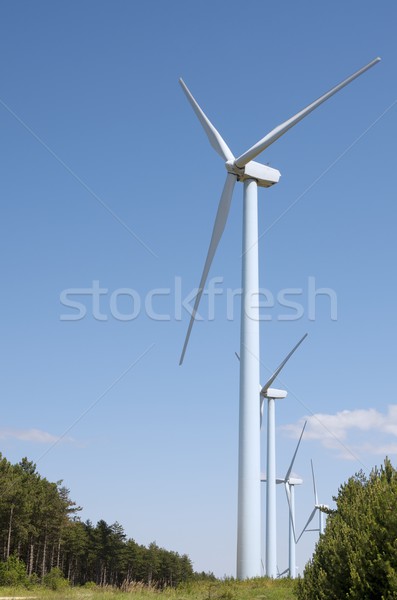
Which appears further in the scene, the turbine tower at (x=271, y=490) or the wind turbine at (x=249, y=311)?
the turbine tower at (x=271, y=490)

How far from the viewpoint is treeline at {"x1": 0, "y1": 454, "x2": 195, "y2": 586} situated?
318ft

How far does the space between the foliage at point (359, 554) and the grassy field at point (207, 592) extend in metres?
4.08

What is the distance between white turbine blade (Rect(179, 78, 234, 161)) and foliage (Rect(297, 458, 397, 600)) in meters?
25.7

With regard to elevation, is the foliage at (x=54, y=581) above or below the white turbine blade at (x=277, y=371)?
below

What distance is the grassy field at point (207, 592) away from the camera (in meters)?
28.9

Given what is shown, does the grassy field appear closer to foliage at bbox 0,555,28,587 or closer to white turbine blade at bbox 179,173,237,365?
white turbine blade at bbox 179,173,237,365

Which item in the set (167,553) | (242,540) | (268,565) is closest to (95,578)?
(167,553)

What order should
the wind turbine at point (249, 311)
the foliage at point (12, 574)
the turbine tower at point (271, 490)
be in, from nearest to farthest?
the wind turbine at point (249, 311)
the turbine tower at point (271, 490)
the foliage at point (12, 574)

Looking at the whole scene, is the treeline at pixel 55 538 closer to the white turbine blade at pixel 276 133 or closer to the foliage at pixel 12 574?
the foliage at pixel 12 574

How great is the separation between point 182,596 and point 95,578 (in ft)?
397

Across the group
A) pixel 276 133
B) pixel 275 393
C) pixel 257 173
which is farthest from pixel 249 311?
pixel 275 393

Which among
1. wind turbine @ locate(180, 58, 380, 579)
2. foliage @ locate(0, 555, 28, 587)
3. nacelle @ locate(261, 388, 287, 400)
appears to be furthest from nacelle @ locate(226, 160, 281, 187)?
foliage @ locate(0, 555, 28, 587)

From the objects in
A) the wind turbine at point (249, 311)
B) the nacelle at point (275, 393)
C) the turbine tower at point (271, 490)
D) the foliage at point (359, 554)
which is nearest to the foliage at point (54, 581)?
the turbine tower at point (271, 490)

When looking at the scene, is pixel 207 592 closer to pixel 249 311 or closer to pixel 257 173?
pixel 249 311
